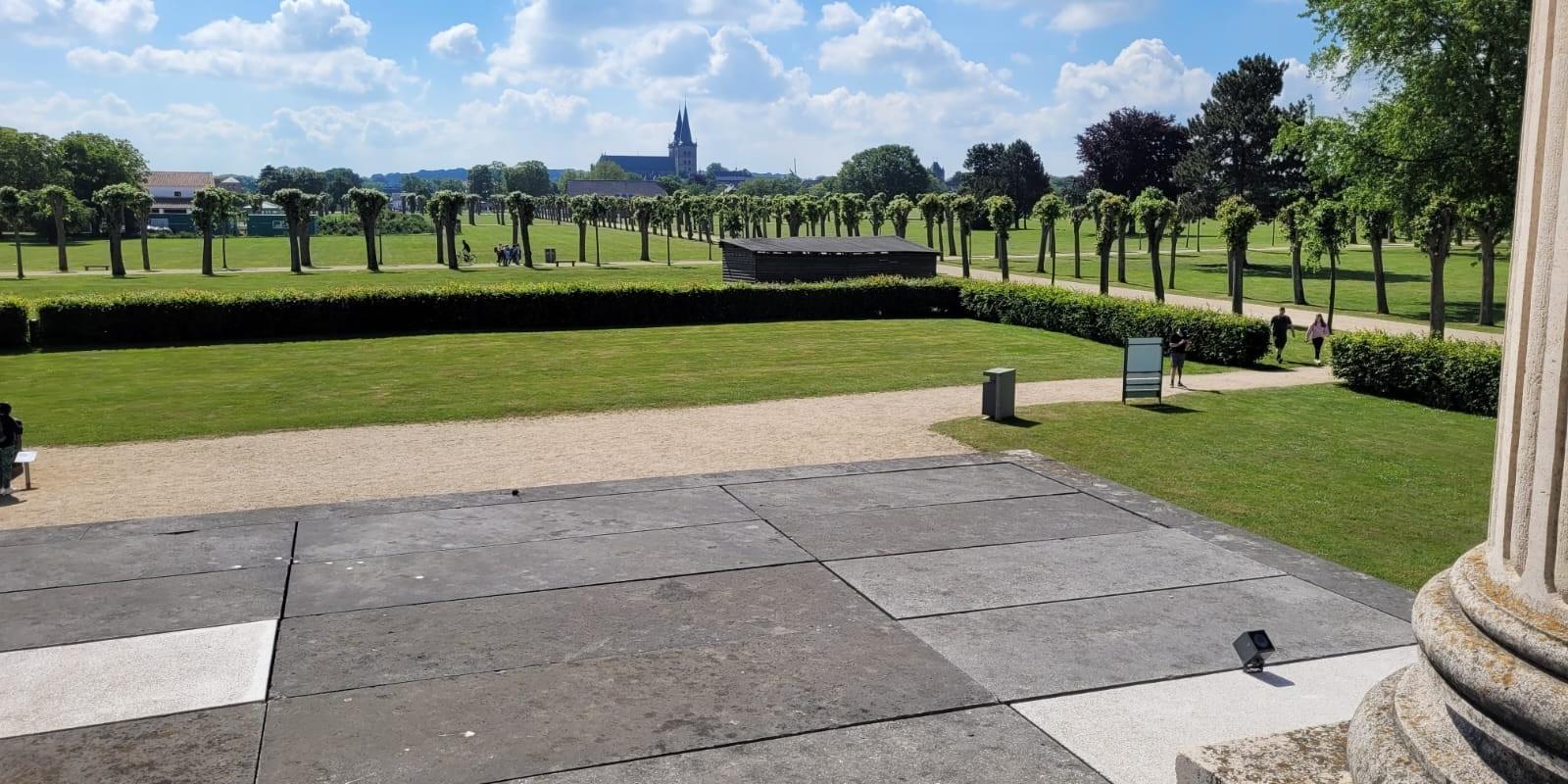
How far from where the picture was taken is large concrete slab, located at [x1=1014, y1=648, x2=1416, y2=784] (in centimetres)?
711

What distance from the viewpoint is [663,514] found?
13.0 metres

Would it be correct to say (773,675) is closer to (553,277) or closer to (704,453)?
(704,453)

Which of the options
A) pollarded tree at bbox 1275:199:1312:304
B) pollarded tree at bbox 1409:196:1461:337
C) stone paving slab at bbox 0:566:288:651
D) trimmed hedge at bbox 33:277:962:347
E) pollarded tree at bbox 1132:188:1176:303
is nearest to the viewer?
stone paving slab at bbox 0:566:288:651

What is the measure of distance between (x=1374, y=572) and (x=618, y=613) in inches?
297

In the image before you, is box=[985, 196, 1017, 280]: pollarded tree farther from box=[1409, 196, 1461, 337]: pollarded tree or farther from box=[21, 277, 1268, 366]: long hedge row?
box=[1409, 196, 1461, 337]: pollarded tree

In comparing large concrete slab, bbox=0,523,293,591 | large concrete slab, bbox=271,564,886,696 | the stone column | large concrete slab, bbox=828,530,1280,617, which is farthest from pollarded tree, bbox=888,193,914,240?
the stone column

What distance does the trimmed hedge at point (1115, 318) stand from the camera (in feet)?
91.8

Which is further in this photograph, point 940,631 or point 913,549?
point 913,549

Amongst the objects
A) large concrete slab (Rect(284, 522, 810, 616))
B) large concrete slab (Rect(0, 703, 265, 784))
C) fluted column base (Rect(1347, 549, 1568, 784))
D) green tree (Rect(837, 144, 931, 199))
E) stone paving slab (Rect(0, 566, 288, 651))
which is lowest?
large concrete slab (Rect(0, 703, 265, 784))

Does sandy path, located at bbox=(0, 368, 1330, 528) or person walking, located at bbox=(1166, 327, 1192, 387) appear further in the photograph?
person walking, located at bbox=(1166, 327, 1192, 387)

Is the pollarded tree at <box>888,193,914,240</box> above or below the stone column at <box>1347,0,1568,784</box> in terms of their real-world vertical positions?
above

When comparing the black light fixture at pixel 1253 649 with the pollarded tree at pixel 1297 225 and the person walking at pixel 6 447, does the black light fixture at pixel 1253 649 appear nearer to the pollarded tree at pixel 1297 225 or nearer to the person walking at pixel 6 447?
the person walking at pixel 6 447

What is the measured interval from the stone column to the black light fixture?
418cm

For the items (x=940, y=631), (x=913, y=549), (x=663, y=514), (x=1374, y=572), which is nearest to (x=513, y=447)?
(x=663, y=514)
